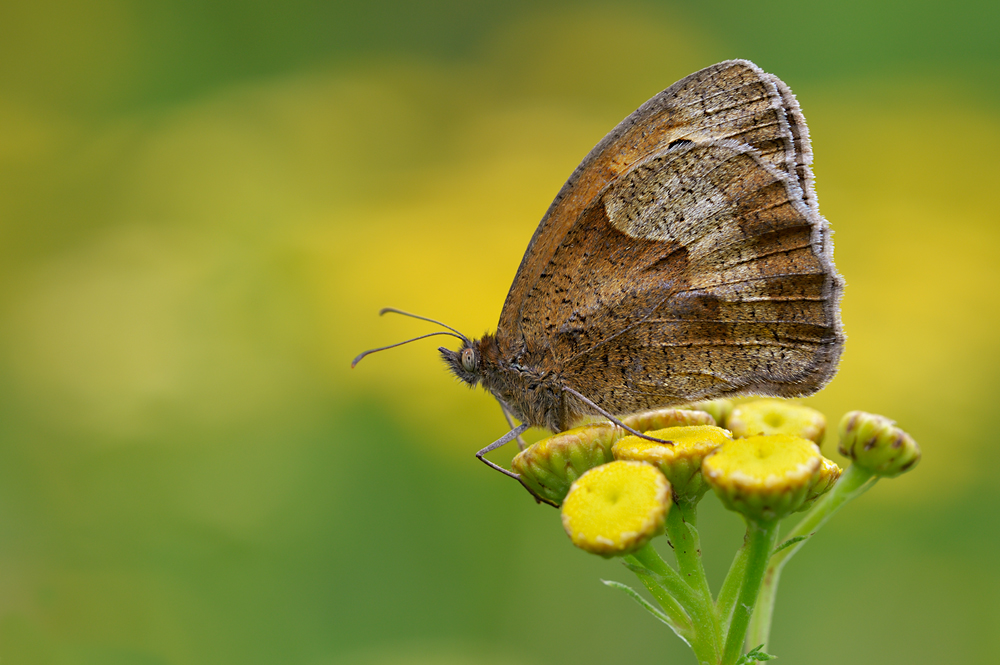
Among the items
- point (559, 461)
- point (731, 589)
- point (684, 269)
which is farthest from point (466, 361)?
point (731, 589)

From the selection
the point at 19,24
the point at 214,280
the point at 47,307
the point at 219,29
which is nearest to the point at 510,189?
the point at 214,280

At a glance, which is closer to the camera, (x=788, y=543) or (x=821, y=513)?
(x=788, y=543)

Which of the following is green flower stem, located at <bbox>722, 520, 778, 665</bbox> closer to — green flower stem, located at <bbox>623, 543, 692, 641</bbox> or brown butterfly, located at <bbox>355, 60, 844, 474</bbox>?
green flower stem, located at <bbox>623, 543, 692, 641</bbox>

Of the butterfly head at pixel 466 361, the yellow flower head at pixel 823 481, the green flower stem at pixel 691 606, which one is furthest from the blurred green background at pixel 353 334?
the yellow flower head at pixel 823 481

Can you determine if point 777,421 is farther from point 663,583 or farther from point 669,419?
point 663,583

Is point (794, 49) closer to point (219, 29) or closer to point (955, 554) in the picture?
point (955, 554)

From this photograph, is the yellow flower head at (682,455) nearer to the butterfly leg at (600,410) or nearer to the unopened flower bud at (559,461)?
the butterfly leg at (600,410)
